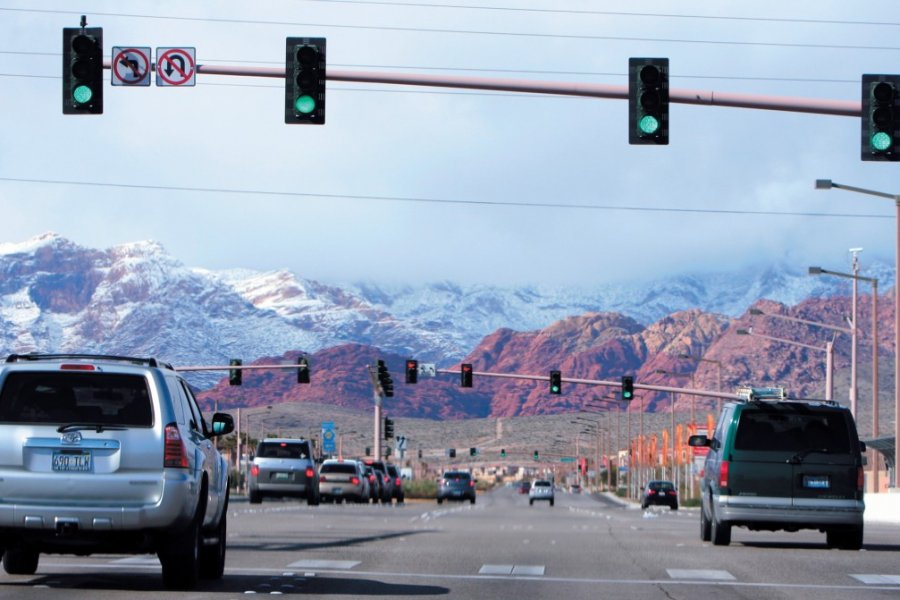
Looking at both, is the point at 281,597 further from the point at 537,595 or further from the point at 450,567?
the point at 450,567

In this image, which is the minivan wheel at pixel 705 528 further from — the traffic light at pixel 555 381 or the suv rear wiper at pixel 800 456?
the traffic light at pixel 555 381

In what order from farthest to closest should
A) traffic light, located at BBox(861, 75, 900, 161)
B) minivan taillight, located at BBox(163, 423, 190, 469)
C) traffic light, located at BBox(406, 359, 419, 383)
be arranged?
traffic light, located at BBox(406, 359, 419, 383), traffic light, located at BBox(861, 75, 900, 161), minivan taillight, located at BBox(163, 423, 190, 469)

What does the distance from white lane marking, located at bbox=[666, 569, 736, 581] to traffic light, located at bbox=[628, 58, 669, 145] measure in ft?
21.0

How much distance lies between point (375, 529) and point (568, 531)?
3.87 meters

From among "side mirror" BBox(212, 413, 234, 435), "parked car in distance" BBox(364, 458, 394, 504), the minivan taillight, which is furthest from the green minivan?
"parked car in distance" BBox(364, 458, 394, 504)

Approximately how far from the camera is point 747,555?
77.6 feet

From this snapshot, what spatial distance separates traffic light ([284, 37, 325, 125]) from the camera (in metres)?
23.0

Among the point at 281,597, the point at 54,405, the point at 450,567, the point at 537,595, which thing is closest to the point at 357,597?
the point at 281,597

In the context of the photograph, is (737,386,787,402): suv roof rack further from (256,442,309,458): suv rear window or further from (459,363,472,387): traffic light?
(459,363,472,387): traffic light

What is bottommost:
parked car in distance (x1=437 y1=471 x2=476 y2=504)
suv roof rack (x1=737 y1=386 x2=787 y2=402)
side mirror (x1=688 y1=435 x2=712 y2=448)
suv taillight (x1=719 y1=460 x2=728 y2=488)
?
parked car in distance (x1=437 y1=471 x2=476 y2=504)

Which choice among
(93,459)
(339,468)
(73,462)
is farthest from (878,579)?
(339,468)

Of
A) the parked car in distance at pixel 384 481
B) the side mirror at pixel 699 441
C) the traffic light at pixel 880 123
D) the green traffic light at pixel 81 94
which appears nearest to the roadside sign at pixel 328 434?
the parked car in distance at pixel 384 481

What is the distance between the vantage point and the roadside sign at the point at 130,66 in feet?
78.9

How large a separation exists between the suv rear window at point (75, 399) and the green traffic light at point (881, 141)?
1238 cm
